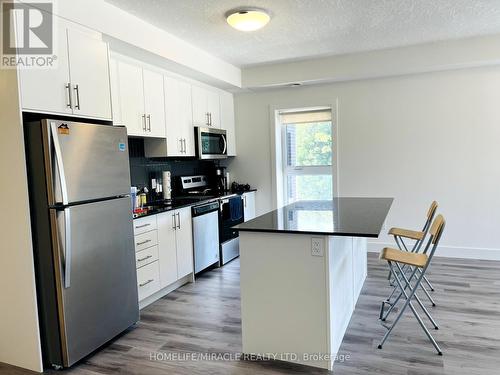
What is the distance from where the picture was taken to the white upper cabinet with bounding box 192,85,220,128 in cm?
452

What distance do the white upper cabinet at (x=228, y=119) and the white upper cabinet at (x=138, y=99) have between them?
142 centimetres

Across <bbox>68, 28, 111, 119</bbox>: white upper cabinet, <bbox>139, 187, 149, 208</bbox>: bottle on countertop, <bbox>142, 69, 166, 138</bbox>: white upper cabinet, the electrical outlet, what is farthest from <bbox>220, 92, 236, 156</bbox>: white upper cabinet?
the electrical outlet

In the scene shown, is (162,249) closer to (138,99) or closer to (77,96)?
(138,99)

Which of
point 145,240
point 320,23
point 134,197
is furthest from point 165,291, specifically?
point 320,23

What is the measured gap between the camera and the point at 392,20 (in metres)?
3.43

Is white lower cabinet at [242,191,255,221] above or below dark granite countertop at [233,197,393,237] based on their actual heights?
below

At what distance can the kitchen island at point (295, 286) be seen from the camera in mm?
2258

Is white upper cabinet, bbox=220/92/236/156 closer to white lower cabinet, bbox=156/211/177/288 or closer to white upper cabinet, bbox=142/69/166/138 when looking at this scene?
white upper cabinet, bbox=142/69/166/138

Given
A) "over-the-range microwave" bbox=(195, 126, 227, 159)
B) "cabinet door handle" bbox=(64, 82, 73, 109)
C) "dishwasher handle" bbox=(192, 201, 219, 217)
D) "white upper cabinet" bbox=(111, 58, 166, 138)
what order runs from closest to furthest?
"cabinet door handle" bbox=(64, 82, 73, 109), "white upper cabinet" bbox=(111, 58, 166, 138), "dishwasher handle" bbox=(192, 201, 219, 217), "over-the-range microwave" bbox=(195, 126, 227, 159)

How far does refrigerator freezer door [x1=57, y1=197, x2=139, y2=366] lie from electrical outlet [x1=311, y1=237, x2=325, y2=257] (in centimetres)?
143

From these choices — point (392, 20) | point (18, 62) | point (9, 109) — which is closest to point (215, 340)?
point (9, 109)

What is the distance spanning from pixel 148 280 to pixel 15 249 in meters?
1.21

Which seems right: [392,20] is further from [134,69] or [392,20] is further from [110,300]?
[110,300]

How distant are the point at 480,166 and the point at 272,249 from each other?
3.37 meters
